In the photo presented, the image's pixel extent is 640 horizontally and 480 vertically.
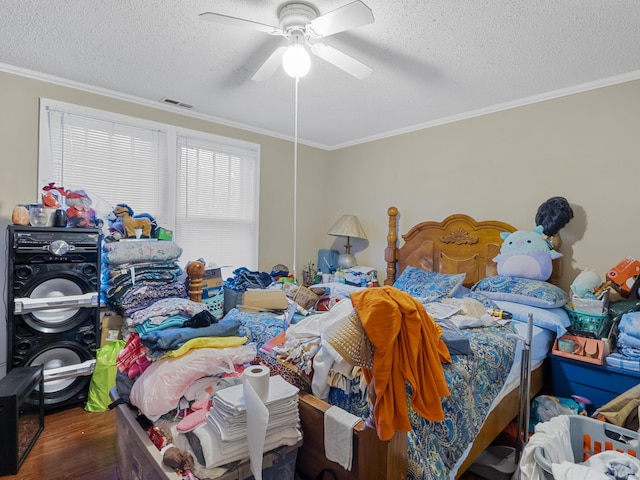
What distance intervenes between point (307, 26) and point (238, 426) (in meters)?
1.88

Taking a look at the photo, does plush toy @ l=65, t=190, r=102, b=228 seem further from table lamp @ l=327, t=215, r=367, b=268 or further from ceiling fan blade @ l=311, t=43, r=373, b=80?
table lamp @ l=327, t=215, r=367, b=268

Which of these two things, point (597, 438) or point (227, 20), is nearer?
point (597, 438)

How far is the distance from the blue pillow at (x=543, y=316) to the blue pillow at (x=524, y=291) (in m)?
0.04

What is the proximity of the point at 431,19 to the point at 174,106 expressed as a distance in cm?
242

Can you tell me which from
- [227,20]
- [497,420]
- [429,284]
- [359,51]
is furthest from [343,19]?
[497,420]

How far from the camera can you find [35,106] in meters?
2.62

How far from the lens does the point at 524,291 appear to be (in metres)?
2.50

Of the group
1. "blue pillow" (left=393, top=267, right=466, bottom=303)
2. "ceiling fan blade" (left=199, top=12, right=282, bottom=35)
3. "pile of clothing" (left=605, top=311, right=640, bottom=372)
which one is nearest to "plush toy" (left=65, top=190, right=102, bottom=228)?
"ceiling fan blade" (left=199, top=12, right=282, bottom=35)

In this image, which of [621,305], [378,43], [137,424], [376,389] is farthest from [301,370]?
[621,305]

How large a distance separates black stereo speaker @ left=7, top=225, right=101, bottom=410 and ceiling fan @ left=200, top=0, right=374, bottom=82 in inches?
69.9

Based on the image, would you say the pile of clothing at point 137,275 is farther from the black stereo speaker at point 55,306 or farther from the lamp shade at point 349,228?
the lamp shade at point 349,228

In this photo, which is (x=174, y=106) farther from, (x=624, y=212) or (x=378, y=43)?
(x=624, y=212)

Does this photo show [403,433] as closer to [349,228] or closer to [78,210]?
[78,210]

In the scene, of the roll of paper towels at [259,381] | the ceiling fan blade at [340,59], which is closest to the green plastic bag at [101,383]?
the roll of paper towels at [259,381]
